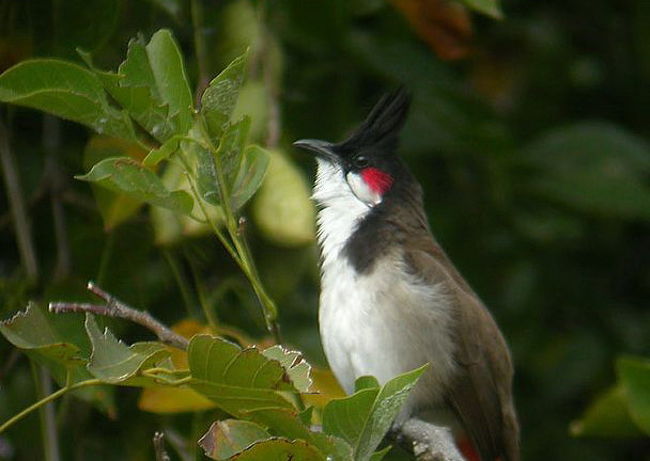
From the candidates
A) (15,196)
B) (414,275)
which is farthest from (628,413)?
(15,196)

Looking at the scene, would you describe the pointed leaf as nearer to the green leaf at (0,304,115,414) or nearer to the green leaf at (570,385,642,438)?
the green leaf at (0,304,115,414)

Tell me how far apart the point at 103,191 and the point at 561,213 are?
2.09m

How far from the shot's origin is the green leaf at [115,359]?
5.11ft

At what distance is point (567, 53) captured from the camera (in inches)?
173

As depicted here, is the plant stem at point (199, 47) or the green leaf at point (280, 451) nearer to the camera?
the green leaf at point (280, 451)

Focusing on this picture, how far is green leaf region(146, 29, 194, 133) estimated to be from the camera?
69.0 inches

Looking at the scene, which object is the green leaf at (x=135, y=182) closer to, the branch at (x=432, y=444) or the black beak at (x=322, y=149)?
the branch at (x=432, y=444)

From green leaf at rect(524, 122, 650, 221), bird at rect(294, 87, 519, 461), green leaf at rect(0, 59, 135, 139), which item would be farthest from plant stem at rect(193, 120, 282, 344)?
green leaf at rect(524, 122, 650, 221)

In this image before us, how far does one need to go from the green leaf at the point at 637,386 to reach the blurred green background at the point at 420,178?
653mm

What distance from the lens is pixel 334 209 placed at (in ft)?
9.70

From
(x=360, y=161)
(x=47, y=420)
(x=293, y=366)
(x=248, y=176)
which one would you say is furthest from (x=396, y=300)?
(x=293, y=366)

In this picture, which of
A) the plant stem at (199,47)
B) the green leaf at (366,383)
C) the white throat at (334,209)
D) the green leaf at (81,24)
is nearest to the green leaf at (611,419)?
the white throat at (334,209)

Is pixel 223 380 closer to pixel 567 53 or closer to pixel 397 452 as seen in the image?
pixel 397 452

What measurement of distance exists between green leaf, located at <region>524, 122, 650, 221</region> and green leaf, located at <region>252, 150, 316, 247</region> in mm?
1447
